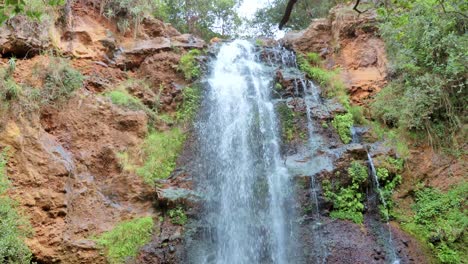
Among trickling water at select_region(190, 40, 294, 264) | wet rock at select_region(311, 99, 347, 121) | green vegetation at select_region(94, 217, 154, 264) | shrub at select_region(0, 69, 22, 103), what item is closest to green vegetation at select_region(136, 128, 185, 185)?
trickling water at select_region(190, 40, 294, 264)

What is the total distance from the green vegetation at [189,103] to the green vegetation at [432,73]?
17.2ft

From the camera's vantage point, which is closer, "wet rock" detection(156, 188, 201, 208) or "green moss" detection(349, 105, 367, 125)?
"wet rock" detection(156, 188, 201, 208)

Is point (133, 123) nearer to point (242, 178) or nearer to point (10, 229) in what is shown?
point (242, 178)

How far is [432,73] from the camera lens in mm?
9320

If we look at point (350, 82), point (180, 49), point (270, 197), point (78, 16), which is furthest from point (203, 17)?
point (270, 197)

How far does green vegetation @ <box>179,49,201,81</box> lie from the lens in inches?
465

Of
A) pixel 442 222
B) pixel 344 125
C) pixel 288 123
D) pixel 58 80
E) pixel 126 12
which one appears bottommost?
pixel 442 222

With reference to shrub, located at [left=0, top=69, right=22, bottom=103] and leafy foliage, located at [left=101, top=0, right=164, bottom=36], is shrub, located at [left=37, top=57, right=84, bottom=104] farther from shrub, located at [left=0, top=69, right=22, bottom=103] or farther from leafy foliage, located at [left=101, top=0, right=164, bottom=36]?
leafy foliage, located at [left=101, top=0, right=164, bottom=36]

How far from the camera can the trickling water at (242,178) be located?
779 centimetres

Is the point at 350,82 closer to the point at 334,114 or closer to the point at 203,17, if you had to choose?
the point at 334,114

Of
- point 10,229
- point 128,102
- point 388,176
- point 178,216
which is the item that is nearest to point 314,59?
point 388,176

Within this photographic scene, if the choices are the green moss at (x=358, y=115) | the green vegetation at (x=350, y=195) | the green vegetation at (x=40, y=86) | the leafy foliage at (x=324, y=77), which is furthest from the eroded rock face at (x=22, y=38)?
the green moss at (x=358, y=115)

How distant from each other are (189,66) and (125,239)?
6239mm

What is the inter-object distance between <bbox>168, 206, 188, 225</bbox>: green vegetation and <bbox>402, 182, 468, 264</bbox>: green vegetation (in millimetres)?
4699
